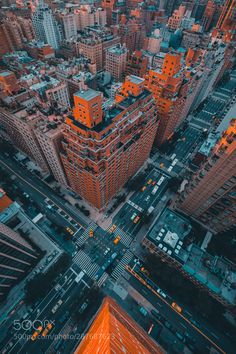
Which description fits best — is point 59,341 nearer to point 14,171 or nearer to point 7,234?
point 7,234

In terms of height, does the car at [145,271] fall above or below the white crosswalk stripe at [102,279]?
above

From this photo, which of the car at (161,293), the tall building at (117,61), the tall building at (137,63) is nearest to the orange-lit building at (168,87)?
the tall building at (137,63)

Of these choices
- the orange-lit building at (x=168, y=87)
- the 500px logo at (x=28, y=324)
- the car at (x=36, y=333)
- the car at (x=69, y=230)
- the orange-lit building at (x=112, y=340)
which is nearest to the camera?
the orange-lit building at (x=112, y=340)

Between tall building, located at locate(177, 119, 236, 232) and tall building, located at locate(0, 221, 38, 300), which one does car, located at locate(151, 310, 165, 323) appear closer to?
tall building, located at locate(177, 119, 236, 232)

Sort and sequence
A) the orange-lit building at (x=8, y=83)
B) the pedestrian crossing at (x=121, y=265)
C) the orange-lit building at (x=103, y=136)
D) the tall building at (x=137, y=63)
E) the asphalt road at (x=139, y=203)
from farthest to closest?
the tall building at (x=137, y=63)
the orange-lit building at (x=8, y=83)
the asphalt road at (x=139, y=203)
the pedestrian crossing at (x=121, y=265)
the orange-lit building at (x=103, y=136)

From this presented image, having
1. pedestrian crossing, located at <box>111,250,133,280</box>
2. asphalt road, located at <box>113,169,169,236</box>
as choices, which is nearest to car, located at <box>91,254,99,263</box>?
pedestrian crossing, located at <box>111,250,133,280</box>

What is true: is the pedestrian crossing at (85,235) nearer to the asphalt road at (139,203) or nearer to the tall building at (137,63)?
the asphalt road at (139,203)
